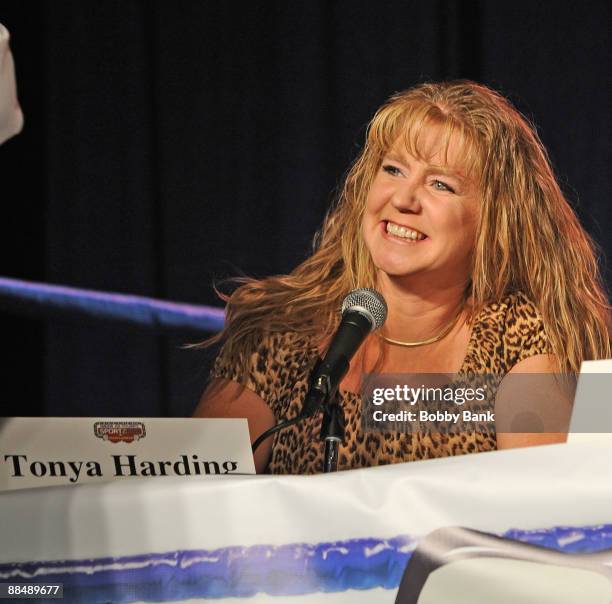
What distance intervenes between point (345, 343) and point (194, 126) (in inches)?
68.3

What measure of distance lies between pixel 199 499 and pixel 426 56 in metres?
2.10

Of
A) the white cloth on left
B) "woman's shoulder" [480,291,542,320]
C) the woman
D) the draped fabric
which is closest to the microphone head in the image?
the white cloth on left

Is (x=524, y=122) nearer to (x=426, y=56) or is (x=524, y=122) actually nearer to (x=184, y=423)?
(x=426, y=56)

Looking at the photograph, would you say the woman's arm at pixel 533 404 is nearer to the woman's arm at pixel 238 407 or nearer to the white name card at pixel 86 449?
the woman's arm at pixel 238 407

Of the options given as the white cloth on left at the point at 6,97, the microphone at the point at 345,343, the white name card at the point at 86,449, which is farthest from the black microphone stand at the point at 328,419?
the white cloth on left at the point at 6,97

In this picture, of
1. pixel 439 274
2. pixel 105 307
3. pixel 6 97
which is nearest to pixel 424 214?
pixel 439 274

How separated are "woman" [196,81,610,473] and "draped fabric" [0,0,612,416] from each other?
0.36 feet

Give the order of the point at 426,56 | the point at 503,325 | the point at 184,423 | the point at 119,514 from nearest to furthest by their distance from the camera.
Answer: the point at 119,514
the point at 184,423
the point at 503,325
the point at 426,56

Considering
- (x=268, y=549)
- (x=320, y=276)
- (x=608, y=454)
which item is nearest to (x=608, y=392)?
(x=608, y=454)

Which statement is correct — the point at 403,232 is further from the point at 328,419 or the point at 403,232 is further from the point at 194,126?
the point at 328,419

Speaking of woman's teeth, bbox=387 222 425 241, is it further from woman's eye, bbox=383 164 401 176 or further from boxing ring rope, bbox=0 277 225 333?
boxing ring rope, bbox=0 277 225 333

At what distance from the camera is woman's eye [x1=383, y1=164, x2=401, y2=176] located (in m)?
2.74

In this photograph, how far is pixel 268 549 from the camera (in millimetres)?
1026

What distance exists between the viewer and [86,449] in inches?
57.2
